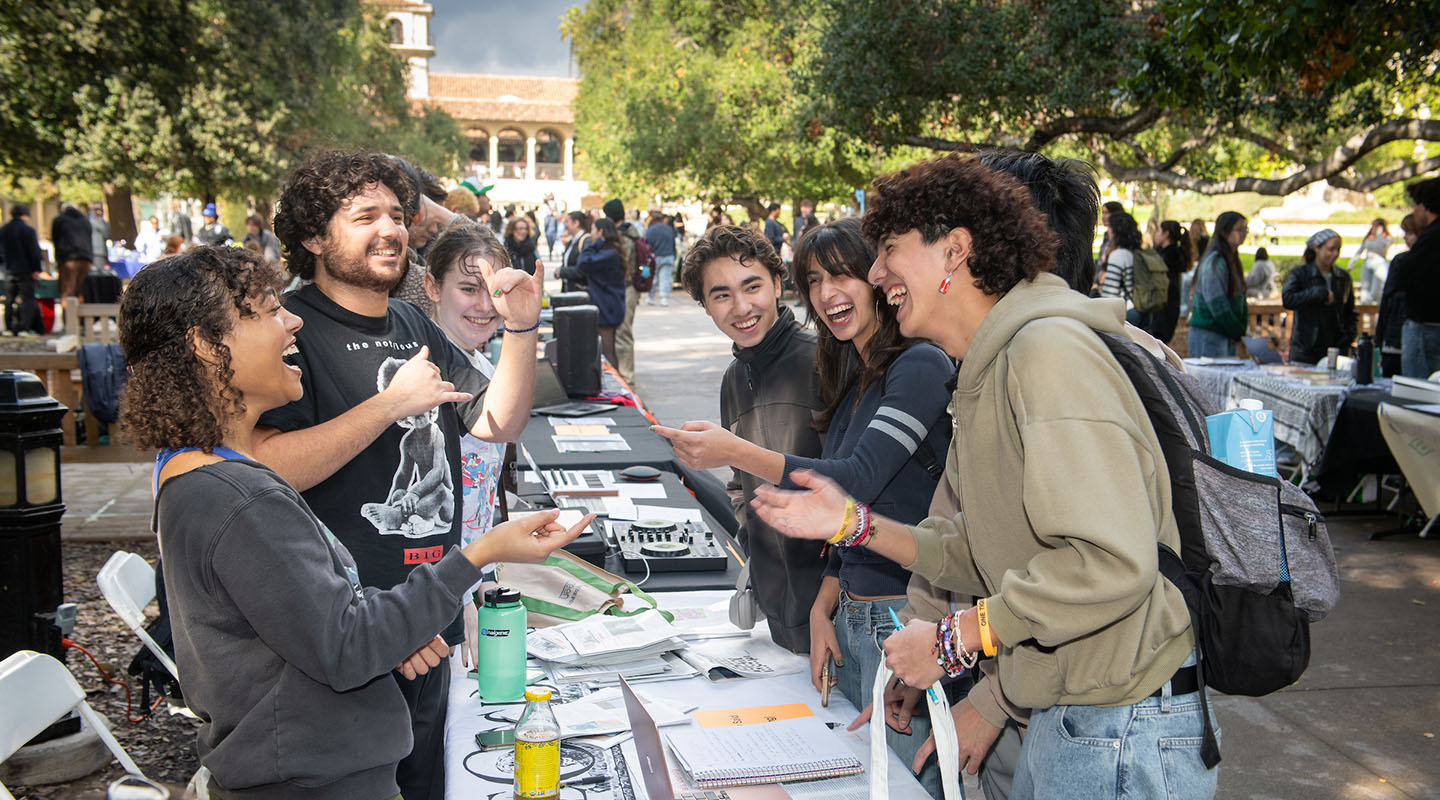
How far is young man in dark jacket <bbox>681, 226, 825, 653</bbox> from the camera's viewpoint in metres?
2.75

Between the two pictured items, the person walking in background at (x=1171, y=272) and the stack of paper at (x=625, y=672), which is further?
the person walking in background at (x=1171, y=272)

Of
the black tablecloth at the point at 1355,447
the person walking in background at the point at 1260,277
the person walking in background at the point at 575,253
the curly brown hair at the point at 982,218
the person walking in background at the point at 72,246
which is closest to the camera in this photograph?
the curly brown hair at the point at 982,218

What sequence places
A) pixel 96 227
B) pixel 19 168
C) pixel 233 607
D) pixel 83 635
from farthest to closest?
pixel 96 227 < pixel 19 168 < pixel 83 635 < pixel 233 607

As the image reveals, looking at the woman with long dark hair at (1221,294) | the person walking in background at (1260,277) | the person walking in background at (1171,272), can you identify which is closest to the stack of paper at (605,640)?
the woman with long dark hair at (1221,294)

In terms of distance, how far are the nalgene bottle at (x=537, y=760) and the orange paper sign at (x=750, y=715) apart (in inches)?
16.8

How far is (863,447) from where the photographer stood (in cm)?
240

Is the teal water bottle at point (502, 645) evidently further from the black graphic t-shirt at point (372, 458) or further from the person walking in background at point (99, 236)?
the person walking in background at point (99, 236)

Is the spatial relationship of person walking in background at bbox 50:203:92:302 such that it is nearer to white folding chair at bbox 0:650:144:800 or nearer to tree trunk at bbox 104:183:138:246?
tree trunk at bbox 104:183:138:246

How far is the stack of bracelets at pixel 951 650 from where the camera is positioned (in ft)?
5.83

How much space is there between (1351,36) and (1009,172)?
5.84m

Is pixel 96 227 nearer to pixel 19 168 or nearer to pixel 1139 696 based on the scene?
pixel 19 168

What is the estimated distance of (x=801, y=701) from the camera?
241cm

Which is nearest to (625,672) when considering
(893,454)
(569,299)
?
(893,454)

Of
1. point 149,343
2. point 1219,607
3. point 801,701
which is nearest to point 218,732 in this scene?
point 149,343
